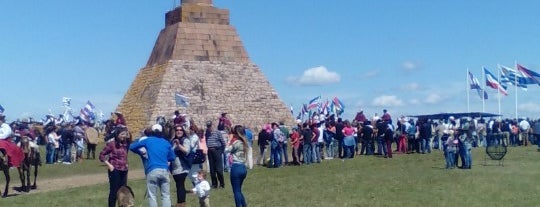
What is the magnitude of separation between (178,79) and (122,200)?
3257 centimetres

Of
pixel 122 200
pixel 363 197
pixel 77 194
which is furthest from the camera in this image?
pixel 77 194

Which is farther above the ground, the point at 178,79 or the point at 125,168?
the point at 178,79

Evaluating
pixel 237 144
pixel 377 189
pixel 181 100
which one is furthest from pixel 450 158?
pixel 181 100

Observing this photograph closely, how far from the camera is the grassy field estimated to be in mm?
15125

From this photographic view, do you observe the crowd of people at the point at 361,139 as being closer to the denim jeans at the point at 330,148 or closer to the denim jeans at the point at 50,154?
the denim jeans at the point at 330,148

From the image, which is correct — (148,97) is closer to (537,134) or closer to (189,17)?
(189,17)

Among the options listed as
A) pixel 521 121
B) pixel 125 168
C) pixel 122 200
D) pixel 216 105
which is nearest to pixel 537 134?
pixel 521 121

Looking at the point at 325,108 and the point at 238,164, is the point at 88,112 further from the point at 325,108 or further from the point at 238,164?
the point at 238,164

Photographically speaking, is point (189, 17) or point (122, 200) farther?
point (189, 17)

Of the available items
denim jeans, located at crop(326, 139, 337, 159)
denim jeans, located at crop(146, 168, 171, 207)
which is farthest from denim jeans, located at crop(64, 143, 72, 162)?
denim jeans, located at crop(146, 168, 171, 207)

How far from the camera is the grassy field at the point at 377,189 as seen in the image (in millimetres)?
15125

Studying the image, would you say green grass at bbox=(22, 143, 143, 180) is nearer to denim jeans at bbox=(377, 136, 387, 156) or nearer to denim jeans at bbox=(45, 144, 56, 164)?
denim jeans at bbox=(45, 144, 56, 164)

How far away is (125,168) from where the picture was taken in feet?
44.5

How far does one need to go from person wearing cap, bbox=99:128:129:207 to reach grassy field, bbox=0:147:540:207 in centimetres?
215
